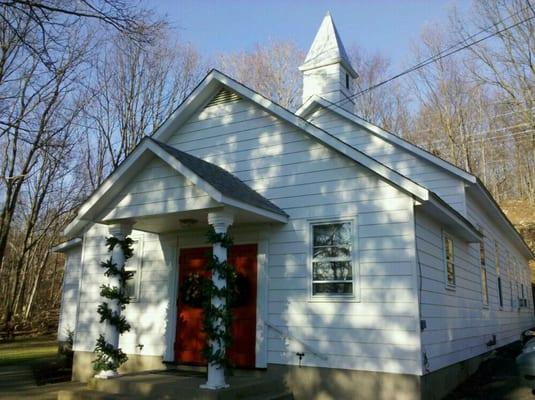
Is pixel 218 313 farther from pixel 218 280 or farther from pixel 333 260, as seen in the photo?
pixel 333 260

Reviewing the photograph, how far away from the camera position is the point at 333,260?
826 cm

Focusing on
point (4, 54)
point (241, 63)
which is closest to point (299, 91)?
point (241, 63)

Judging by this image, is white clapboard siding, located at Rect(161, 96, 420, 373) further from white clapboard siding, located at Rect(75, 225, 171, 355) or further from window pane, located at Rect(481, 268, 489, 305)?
window pane, located at Rect(481, 268, 489, 305)

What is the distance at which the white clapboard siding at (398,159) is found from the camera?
1132 cm

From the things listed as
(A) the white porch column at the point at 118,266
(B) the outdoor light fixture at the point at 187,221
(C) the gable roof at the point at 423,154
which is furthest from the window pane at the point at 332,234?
(C) the gable roof at the point at 423,154

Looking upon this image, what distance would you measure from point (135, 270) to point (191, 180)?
11.7 feet

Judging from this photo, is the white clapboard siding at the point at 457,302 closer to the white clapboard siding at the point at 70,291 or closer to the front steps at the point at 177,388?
the front steps at the point at 177,388

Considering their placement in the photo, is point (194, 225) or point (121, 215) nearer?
point (121, 215)

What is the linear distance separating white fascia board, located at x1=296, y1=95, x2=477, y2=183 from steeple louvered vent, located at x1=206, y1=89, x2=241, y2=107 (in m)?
4.31

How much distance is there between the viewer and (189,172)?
7773 mm

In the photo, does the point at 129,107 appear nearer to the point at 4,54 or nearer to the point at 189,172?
the point at 4,54

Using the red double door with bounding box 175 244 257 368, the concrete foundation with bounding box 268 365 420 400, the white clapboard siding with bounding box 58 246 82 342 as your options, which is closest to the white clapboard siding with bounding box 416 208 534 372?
the concrete foundation with bounding box 268 365 420 400

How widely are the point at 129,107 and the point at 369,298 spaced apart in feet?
69.8

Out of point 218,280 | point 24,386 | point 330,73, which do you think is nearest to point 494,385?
point 218,280
